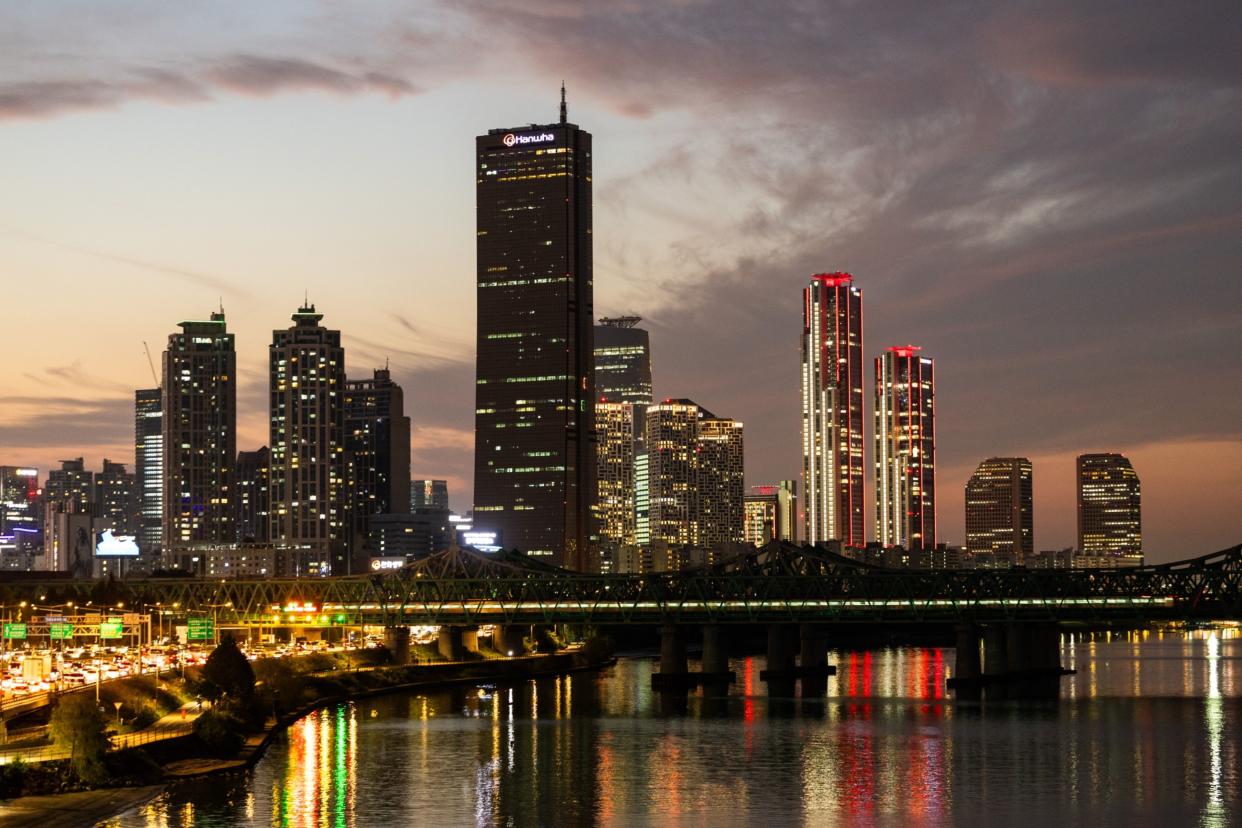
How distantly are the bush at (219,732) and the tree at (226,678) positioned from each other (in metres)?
12.0

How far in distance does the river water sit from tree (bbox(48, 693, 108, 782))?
15.9 feet

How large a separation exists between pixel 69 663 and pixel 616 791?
97.3 metres

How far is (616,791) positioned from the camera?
12319 cm

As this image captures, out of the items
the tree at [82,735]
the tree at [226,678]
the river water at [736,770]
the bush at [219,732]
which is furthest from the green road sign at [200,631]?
the tree at [82,735]

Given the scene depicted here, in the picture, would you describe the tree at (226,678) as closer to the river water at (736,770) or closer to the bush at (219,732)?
the river water at (736,770)

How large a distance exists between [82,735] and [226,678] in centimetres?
4075

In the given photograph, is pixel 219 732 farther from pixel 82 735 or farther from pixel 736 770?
pixel 736 770

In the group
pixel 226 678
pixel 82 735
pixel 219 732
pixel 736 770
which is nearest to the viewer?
pixel 82 735

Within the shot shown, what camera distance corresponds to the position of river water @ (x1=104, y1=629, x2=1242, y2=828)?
4434 inches

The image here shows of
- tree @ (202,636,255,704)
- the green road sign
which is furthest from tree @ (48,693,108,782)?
the green road sign

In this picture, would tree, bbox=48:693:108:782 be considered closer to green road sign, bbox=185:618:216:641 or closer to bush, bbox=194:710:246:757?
bush, bbox=194:710:246:757

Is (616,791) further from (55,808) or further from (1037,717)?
(1037,717)

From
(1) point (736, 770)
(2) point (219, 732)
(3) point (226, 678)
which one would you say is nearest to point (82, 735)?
(2) point (219, 732)

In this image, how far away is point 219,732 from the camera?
5384 inches
